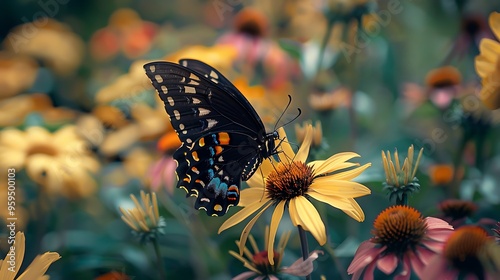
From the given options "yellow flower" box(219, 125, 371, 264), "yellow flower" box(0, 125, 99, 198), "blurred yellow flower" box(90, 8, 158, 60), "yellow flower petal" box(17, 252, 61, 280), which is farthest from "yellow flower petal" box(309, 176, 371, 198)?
"blurred yellow flower" box(90, 8, 158, 60)

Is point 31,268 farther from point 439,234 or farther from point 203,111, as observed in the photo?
point 439,234

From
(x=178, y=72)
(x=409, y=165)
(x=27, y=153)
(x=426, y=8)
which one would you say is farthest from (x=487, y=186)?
(x=27, y=153)

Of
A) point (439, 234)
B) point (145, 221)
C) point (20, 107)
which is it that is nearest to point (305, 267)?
point (439, 234)

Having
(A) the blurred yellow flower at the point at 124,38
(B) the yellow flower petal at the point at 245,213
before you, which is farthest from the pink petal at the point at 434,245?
(A) the blurred yellow flower at the point at 124,38

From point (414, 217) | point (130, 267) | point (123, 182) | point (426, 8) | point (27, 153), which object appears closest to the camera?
point (414, 217)

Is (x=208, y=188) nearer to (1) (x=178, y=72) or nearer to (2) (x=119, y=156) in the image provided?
(1) (x=178, y=72)

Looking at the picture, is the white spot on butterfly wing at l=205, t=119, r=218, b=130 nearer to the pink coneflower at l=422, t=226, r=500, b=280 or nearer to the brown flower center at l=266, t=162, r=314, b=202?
the brown flower center at l=266, t=162, r=314, b=202
